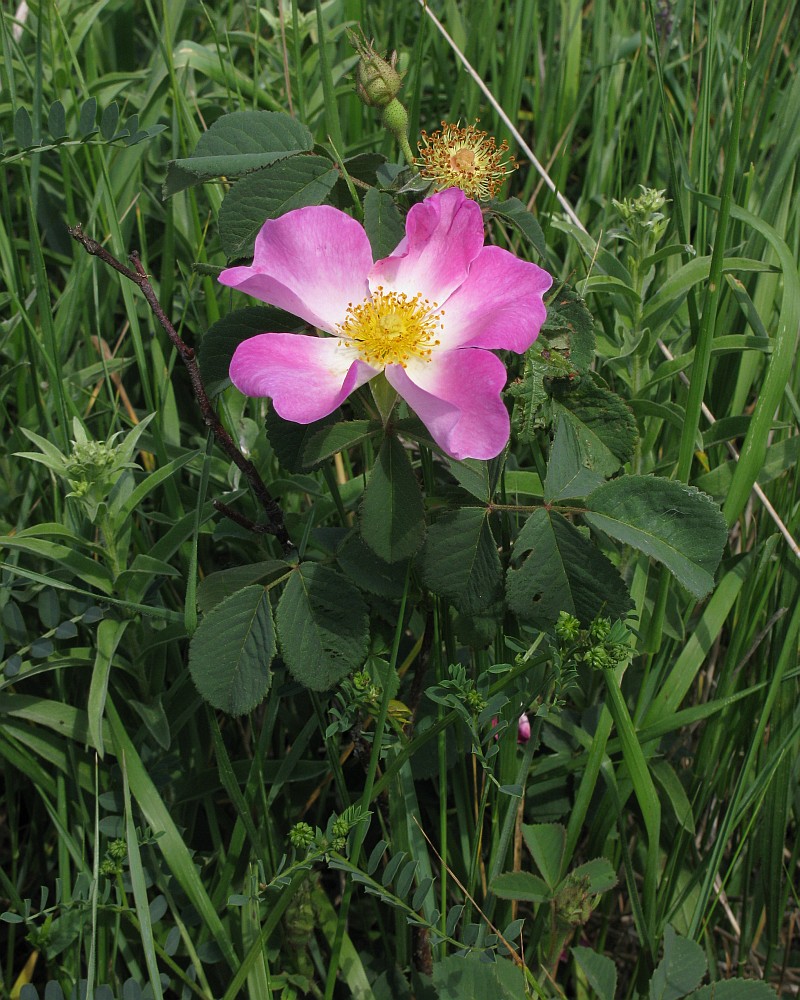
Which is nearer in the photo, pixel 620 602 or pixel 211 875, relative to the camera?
pixel 620 602

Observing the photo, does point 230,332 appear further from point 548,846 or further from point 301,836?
point 548,846

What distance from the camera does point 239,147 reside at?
1.23m

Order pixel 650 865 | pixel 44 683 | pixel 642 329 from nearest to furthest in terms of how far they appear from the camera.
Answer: pixel 650 865
pixel 642 329
pixel 44 683

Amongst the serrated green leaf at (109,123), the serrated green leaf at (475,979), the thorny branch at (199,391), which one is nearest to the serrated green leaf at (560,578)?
the thorny branch at (199,391)

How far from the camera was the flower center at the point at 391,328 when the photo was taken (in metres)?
1.14

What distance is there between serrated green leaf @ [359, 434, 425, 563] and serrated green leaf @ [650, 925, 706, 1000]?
691mm

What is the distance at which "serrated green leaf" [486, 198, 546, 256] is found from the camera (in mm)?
1233

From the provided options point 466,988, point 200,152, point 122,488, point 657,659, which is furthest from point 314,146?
point 466,988

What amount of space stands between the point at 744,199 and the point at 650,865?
3.77ft

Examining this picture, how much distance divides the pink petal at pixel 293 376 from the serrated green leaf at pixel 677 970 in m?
0.88

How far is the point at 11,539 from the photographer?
1.39 metres

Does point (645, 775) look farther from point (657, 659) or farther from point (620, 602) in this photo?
point (620, 602)

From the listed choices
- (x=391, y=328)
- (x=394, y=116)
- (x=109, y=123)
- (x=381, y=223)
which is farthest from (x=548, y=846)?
(x=109, y=123)

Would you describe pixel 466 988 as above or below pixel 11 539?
below
